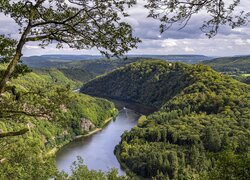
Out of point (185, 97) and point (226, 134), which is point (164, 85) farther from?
point (226, 134)

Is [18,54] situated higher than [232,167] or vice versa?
[18,54]

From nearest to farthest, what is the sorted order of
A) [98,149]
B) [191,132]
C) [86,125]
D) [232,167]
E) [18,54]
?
[18,54], [232,167], [98,149], [191,132], [86,125]

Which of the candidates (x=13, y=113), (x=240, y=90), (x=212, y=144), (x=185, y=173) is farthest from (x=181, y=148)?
(x=13, y=113)

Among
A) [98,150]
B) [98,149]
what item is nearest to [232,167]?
[98,150]

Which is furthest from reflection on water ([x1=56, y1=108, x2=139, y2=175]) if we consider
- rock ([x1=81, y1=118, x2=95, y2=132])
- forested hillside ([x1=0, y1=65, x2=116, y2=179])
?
forested hillside ([x1=0, y1=65, x2=116, y2=179])

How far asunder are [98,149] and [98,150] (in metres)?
1.13

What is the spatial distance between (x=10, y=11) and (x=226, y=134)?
8361cm

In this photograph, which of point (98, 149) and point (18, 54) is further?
point (98, 149)

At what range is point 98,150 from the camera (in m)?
89.1

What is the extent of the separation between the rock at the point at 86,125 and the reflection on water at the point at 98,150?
16.3 ft

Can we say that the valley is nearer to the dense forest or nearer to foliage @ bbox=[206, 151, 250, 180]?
the dense forest

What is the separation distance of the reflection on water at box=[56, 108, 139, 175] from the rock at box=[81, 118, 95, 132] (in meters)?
4.98

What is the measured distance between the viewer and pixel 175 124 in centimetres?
10200

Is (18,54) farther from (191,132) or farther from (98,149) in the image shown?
(191,132)
